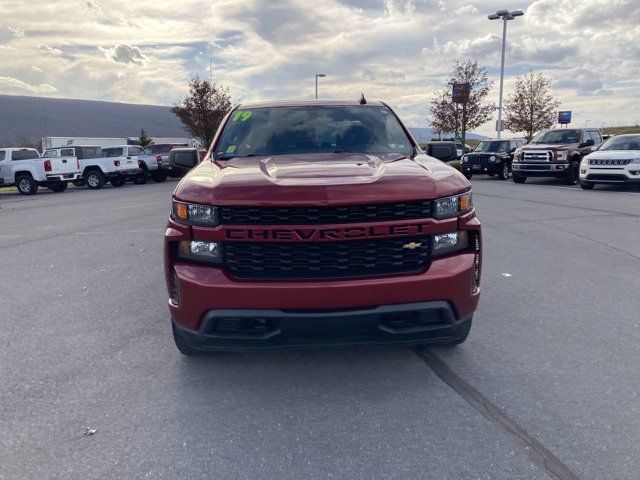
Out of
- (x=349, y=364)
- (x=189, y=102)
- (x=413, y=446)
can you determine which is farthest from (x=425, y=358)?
(x=189, y=102)

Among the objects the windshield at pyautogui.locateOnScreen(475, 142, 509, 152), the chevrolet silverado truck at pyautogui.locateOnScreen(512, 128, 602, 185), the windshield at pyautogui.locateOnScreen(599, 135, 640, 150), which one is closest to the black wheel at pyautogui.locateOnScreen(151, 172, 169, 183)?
the windshield at pyautogui.locateOnScreen(475, 142, 509, 152)

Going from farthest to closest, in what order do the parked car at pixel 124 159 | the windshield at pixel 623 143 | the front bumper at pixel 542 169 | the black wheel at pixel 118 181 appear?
the black wheel at pixel 118 181 → the parked car at pixel 124 159 → the front bumper at pixel 542 169 → the windshield at pixel 623 143

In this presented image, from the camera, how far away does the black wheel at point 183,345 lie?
3417mm

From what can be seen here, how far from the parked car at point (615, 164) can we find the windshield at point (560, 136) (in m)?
2.98

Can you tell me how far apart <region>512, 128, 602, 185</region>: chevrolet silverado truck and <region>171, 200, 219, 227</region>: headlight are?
18818 mm

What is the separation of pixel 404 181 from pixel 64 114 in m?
191

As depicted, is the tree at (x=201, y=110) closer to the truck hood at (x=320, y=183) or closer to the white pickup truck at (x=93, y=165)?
the white pickup truck at (x=93, y=165)

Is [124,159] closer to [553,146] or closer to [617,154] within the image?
[553,146]

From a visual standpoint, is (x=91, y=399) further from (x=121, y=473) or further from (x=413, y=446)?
(x=413, y=446)

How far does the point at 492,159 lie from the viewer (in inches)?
955

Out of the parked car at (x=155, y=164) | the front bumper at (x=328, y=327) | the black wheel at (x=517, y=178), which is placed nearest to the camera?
the front bumper at (x=328, y=327)

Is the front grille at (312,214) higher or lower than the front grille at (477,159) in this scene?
higher

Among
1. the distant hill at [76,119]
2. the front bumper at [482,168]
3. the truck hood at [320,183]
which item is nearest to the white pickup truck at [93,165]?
the front bumper at [482,168]

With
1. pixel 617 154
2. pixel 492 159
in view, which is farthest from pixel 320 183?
pixel 492 159
